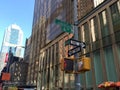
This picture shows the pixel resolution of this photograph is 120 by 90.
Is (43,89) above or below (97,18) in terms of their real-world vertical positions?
below

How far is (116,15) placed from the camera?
23156 mm

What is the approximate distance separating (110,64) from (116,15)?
698 cm

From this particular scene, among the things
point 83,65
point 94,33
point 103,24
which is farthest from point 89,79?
point 83,65

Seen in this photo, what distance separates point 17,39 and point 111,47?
121 m

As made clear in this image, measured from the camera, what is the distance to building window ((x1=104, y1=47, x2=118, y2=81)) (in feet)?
69.0

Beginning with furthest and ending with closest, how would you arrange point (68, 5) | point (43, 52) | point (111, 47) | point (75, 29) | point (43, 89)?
point (43, 52) < point (68, 5) < point (43, 89) < point (111, 47) < point (75, 29)

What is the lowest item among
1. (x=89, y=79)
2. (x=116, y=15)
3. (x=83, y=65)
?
(x=89, y=79)

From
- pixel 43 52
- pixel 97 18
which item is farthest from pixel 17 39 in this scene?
pixel 97 18

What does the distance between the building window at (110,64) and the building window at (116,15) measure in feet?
10.3

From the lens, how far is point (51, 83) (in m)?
37.5

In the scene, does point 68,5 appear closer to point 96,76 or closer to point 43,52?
point 43,52

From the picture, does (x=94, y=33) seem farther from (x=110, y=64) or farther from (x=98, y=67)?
(x=110, y=64)

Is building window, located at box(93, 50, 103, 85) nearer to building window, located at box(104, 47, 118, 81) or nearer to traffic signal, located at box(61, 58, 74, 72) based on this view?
building window, located at box(104, 47, 118, 81)

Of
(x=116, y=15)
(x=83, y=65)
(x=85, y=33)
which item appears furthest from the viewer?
(x=85, y=33)
